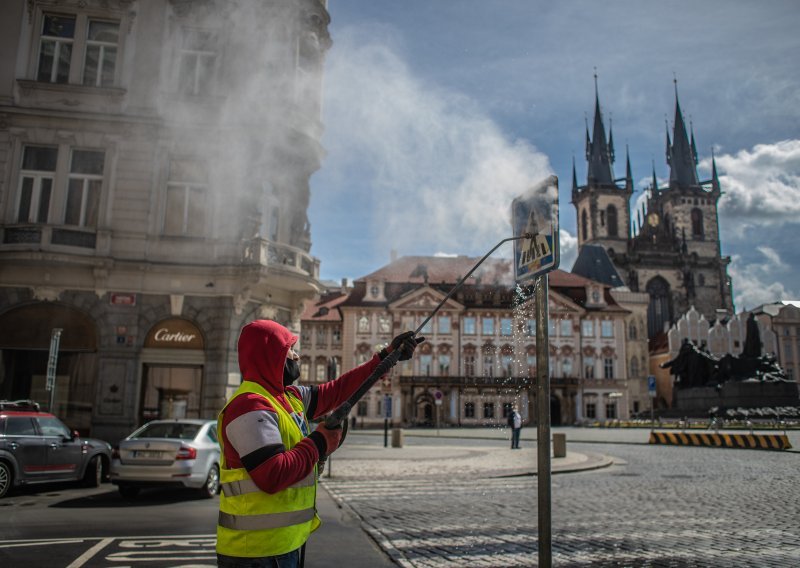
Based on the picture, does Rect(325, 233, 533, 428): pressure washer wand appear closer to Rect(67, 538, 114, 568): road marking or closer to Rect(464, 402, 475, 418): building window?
Rect(67, 538, 114, 568): road marking

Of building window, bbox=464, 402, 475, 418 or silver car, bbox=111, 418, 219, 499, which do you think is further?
building window, bbox=464, 402, 475, 418

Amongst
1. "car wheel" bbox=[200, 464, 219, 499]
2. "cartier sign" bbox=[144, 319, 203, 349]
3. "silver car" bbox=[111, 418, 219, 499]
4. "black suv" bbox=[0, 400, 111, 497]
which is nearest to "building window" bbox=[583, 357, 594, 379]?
"cartier sign" bbox=[144, 319, 203, 349]

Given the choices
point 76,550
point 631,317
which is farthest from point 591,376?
point 76,550

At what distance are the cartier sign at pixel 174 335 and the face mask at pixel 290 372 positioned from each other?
610 inches

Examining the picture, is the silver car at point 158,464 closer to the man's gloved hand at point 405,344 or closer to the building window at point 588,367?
the man's gloved hand at point 405,344

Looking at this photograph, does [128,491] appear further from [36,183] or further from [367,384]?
[36,183]

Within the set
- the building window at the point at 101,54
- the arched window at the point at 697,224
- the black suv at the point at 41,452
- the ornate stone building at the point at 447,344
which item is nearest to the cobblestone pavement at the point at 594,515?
the black suv at the point at 41,452

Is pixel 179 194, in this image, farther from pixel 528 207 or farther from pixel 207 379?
pixel 528 207

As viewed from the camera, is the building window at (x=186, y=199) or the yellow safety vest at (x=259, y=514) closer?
the yellow safety vest at (x=259, y=514)

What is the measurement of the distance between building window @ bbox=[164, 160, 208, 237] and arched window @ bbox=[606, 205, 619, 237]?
9316 centimetres

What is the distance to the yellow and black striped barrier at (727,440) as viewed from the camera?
820 inches

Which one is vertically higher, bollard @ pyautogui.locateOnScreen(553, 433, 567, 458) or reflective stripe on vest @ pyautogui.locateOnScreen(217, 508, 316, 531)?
reflective stripe on vest @ pyautogui.locateOnScreen(217, 508, 316, 531)

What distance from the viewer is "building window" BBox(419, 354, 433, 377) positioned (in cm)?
6078

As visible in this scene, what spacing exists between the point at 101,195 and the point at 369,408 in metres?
43.6
